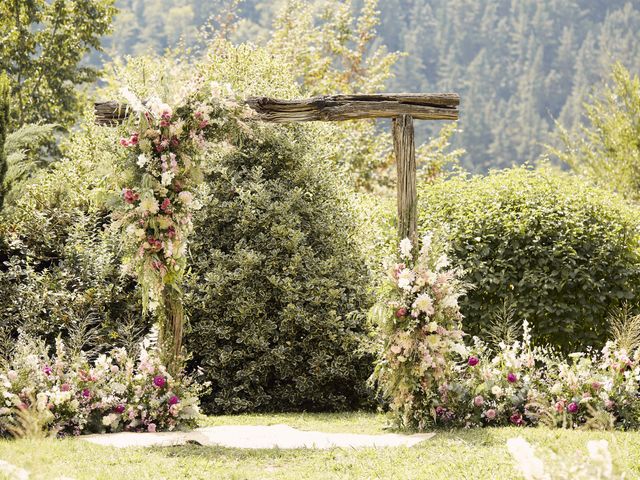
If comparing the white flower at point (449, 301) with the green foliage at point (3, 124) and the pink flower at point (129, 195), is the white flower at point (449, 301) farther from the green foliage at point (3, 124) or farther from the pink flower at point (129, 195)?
the green foliage at point (3, 124)

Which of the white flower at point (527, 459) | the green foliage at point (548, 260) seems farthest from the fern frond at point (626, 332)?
the white flower at point (527, 459)

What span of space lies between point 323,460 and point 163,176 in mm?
2439

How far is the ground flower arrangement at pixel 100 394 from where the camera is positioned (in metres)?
6.20

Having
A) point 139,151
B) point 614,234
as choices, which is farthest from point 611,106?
point 139,151

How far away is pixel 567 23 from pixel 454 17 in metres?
9.04

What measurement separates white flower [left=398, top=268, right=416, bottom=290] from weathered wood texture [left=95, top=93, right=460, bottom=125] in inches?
52.4

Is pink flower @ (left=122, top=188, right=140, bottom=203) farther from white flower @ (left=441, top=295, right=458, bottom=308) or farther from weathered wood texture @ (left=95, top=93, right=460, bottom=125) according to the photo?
white flower @ (left=441, top=295, right=458, bottom=308)

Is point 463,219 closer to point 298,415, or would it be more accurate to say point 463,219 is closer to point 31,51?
point 298,415

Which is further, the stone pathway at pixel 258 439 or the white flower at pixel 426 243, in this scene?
the white flower at pixel 426 243

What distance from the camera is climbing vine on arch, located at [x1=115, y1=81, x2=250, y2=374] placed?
645cm

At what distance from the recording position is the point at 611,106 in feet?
63.9

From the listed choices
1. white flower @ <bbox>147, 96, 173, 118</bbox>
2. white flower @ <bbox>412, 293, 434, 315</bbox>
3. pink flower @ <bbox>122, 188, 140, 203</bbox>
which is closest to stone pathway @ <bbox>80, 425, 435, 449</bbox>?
white flower @ <bbox>412, 293, 434, 315</bbox>

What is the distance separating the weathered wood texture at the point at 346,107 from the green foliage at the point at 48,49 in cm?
1002

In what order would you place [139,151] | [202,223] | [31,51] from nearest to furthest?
[139,151] → [202,223] → [31,51]
